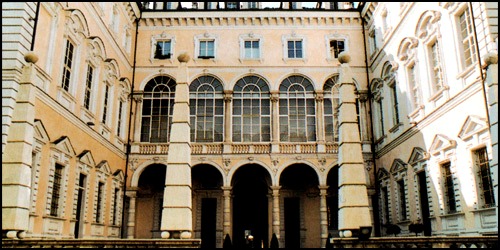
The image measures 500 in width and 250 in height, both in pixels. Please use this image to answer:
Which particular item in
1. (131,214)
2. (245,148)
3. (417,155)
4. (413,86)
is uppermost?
(413,86)

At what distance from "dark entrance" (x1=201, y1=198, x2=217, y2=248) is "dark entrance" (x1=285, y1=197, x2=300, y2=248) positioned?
463cm

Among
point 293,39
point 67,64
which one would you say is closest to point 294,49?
point 293,39

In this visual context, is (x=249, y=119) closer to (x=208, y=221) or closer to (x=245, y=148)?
(x=245, y=148)

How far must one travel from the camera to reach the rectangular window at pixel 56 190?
651 inches

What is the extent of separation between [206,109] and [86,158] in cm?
884

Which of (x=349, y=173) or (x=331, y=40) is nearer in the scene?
(x=349, y=173)

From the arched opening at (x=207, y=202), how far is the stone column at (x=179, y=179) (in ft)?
54.7

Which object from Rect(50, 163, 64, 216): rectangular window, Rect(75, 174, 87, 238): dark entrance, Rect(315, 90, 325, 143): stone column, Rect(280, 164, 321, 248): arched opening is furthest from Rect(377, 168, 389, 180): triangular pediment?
Rect(50, 163, 64, 216): rectangular window

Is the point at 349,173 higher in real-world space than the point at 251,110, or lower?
lower

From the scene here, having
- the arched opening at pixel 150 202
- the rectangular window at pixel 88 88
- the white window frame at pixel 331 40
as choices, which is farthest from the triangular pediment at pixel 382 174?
the rectangular window at pixel 88 88

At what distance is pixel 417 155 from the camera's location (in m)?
19.5

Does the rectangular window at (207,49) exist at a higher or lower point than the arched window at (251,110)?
higher

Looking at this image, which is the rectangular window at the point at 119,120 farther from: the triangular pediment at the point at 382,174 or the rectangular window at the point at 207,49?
the triangular pediment at the point at 382,174

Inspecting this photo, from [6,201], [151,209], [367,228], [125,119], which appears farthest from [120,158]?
[367,228]
